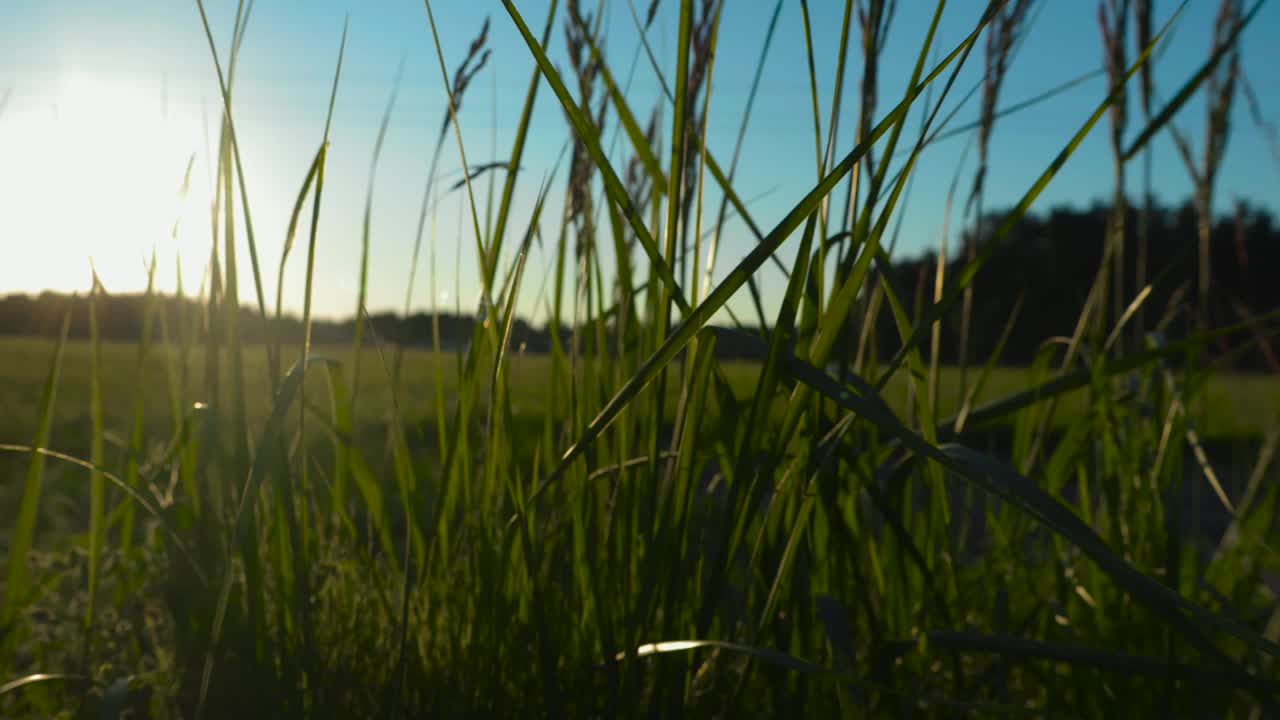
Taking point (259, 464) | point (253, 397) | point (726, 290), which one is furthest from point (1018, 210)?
point (253, 397)

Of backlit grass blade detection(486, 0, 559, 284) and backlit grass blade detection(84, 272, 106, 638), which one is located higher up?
backlit grass blade detection(486, 0, 559, 284)

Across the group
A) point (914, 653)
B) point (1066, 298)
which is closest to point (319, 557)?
point (914, 653)

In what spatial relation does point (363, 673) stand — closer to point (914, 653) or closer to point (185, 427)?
point (185, 427)

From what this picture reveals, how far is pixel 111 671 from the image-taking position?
3.36 ft

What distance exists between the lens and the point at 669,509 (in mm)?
610

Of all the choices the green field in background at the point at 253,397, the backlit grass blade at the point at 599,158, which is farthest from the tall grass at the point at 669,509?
the green field in background at the point at 253,397

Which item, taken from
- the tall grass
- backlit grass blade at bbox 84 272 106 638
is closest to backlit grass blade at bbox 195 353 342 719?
the tall grass

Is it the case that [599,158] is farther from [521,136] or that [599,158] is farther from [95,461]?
[95,461]

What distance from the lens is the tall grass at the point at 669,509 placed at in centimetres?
54

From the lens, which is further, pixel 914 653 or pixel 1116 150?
pixel 1116 150

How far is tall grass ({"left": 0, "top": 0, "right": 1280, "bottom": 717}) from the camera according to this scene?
54cm

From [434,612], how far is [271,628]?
181 millimetres

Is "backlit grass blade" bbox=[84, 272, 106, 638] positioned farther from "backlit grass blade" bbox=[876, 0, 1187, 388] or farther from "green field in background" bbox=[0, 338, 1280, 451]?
"backlit grass blade" bbox=[876, 0, 1187, 388]

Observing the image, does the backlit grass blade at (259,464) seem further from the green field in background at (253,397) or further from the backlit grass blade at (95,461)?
the green field in background at (253,397)
